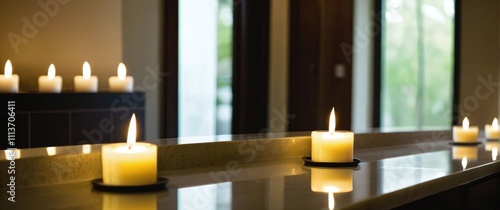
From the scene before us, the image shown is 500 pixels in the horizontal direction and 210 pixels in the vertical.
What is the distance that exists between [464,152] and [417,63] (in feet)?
11.7

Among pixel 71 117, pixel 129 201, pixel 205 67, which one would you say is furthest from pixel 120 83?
pixel 129 201

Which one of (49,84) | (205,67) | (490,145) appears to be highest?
(205,67)

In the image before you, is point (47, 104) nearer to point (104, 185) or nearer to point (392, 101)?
point (104, 185)

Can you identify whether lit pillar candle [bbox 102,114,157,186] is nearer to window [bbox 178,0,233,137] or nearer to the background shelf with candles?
the background shelf with candles

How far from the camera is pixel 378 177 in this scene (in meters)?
1.14

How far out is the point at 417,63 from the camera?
17.0ft

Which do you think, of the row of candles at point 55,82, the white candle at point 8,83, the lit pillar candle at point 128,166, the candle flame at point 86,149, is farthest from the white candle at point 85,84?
the lit pillar candle at point 128,166

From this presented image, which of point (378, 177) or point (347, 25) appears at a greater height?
point (347, 25)

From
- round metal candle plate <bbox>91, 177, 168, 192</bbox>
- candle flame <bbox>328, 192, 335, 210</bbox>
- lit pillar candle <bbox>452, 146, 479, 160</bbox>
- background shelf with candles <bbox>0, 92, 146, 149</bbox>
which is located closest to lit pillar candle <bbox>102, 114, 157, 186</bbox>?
round metal candle plate <bbox>91, 177, 168, 192</bbox>

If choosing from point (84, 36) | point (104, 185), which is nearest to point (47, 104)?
point (84, 36)

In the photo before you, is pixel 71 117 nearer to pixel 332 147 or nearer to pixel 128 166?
pixel 332 147

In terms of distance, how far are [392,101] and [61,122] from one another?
3.29m

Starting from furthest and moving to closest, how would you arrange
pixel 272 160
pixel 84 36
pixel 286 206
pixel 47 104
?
pixel 84 36, pixel 47 104, pixel 272 160, pixel 286 206

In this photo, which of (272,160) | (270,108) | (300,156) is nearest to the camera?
(272,160)
